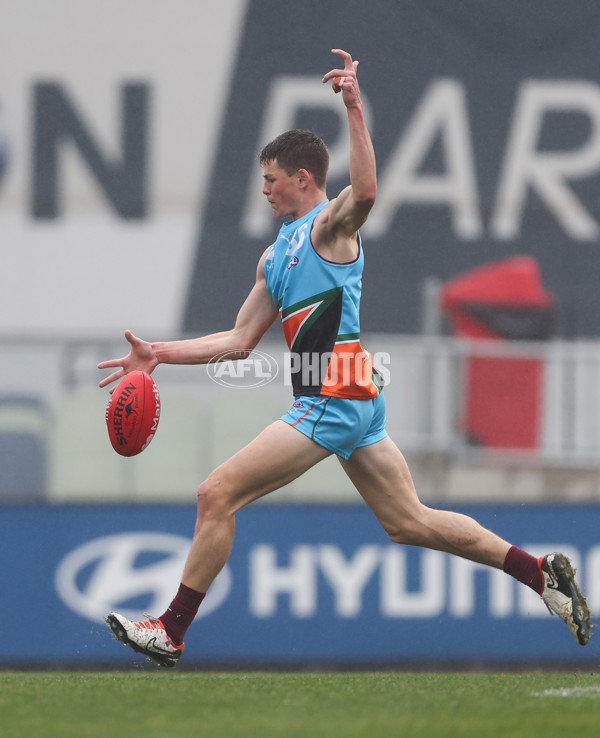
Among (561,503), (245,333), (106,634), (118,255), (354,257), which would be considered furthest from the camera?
(118,255)

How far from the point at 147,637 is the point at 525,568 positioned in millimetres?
1540

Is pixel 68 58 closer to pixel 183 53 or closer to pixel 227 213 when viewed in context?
pixel 183 53

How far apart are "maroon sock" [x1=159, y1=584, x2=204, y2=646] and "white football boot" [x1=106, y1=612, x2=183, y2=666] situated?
0.07ft

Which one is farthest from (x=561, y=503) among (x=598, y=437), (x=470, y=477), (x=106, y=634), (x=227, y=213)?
(x=227, y=213)

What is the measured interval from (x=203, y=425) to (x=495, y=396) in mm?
2179

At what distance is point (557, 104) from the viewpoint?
1274 cm

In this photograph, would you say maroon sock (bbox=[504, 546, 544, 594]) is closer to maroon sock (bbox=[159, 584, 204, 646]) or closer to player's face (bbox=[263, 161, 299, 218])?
maroon sock (bbox=[159, 584, 204, 646])

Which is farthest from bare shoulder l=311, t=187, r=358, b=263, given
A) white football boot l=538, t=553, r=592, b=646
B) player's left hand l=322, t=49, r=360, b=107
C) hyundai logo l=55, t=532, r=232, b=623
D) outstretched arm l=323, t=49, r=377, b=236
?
hyundai logo l=55, t=532, r=232, b=623

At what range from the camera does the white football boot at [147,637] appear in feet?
16.0

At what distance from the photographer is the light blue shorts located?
4.93 metres

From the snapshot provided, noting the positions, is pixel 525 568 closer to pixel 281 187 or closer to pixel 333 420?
pixel 333 420

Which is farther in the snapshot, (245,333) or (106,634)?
(106,634)

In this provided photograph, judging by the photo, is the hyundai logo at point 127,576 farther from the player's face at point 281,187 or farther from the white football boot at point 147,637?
the player's face at point 281,187
